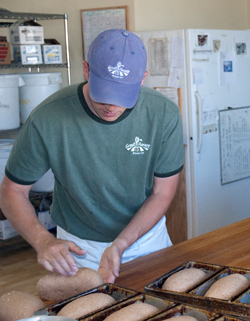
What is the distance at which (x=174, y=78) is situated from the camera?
338cm

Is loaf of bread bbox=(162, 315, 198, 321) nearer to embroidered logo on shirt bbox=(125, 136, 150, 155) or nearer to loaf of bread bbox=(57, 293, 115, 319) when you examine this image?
loaf of bread bbox=(57, 293, 115, 319)

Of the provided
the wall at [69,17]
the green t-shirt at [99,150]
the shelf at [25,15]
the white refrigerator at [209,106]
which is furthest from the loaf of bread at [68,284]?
the wall at [69,17]

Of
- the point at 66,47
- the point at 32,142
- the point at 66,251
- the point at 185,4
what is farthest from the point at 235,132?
the point at 66,251

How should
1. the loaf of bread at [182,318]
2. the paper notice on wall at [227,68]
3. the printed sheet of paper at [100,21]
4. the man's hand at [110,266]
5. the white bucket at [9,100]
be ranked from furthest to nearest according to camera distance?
1. the printed sheet of paper at [100,21]
2. the paper notice on wall at [227,68]
3. the white bucket at [9,100]
4. the man's hand at [110,266]
5. the loaf of bread at [182,318]

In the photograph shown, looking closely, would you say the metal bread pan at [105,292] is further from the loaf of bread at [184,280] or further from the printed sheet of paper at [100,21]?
the printed sheet of paper at [100,21]

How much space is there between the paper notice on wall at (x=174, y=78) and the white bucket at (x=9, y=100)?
1.19 meters

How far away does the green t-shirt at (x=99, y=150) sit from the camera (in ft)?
4.93

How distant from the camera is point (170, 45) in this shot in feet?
11.0

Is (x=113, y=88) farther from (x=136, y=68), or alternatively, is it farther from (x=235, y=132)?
(x=235, y=132)

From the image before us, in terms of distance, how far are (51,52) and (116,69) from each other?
2696 millimetres

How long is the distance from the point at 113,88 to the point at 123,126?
10.0 inches

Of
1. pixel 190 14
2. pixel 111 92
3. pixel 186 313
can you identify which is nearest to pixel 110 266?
pixel 186 313

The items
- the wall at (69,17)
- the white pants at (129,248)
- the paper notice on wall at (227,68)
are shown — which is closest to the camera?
the white pants at (129,248)

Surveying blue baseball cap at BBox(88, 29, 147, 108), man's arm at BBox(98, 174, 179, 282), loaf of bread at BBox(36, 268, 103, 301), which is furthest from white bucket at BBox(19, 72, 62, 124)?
loaf of bread at BBox(36, 268, 103, 301)
